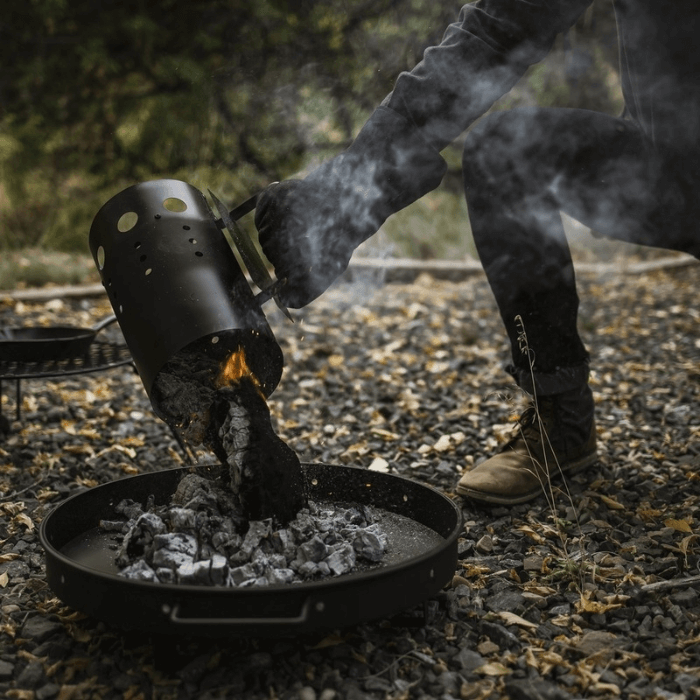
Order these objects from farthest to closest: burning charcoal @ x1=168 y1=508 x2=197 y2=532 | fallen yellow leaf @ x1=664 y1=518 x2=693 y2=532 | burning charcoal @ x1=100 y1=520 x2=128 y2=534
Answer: fallen yellow leaf @ x1=664 y1=518 x2=693 y2=532, burning charcoal @ x1=100 y1=520 x2=128 y2=534, burning charcoal @ x1=168 y1=508 x2=197 y2=532

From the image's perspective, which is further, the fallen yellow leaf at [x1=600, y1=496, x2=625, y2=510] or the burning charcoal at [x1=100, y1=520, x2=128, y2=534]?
the fallen yellow leaf at [x1=600, y1=496, x2=625, y2=510]

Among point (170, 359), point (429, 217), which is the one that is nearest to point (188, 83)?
point (429, 217)

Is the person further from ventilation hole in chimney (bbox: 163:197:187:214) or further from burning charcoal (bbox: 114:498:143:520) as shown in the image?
burning charcoal (bbox: 114:498:143:520)

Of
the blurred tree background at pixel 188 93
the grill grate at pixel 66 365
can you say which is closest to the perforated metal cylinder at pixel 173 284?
the grill grate at pixel 66 365

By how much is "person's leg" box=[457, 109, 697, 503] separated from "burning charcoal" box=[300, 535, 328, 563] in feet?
2.64

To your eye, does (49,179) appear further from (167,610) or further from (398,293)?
(167,610)

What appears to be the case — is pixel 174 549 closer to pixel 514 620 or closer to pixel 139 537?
pixel 139 537

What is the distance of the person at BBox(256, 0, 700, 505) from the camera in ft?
6.16

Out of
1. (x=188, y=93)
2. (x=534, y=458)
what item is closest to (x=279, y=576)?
(x=534, y=458)

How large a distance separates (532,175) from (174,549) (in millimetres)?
1607

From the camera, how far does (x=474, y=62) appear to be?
2010 millimetres

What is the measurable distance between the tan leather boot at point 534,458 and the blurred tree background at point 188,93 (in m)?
5.21

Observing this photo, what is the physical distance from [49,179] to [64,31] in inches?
Result: 54.3

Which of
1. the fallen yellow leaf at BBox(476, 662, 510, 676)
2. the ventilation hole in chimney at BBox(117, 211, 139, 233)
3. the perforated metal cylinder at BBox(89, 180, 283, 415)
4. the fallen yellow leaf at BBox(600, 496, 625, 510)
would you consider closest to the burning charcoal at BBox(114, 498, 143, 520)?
the perforated metal cylinder at BBox(89, 180, 283, 415)
